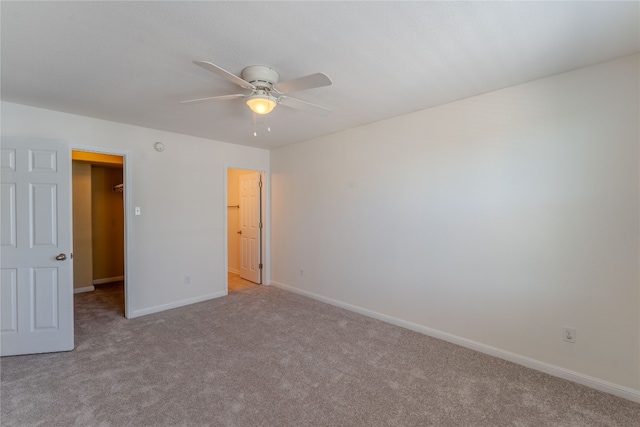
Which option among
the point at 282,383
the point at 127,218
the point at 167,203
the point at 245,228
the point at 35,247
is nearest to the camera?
the point at 282,383

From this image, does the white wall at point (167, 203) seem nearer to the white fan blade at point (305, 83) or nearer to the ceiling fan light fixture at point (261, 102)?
the ceiling fan light fixture at point (261, 102)

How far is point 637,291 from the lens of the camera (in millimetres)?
2037

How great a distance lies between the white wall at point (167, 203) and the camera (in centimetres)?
333

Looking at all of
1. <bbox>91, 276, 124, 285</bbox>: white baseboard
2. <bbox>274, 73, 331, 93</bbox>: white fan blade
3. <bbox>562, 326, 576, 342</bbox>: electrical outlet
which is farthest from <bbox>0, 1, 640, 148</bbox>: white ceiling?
<bbox>91, 276, 124, 285</bbox>: white baseboard

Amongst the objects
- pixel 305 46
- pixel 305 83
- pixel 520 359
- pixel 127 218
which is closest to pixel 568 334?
pixel 520 359

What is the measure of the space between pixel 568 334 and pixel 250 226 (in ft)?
15.0

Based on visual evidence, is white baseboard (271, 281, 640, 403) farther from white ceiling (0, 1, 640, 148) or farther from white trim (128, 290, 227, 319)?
white ceiling (0, 1, 640, 148)

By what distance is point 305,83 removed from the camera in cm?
191

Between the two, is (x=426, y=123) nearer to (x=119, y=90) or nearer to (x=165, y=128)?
(x=119, y=90)

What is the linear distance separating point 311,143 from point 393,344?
2979 mm

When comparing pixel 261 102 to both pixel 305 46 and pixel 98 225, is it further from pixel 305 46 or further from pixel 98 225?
pixel 98 225

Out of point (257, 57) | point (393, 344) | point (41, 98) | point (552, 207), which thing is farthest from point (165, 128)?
point (552, 207)

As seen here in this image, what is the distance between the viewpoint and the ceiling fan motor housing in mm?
2104

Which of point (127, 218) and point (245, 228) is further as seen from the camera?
point (245, 228)
